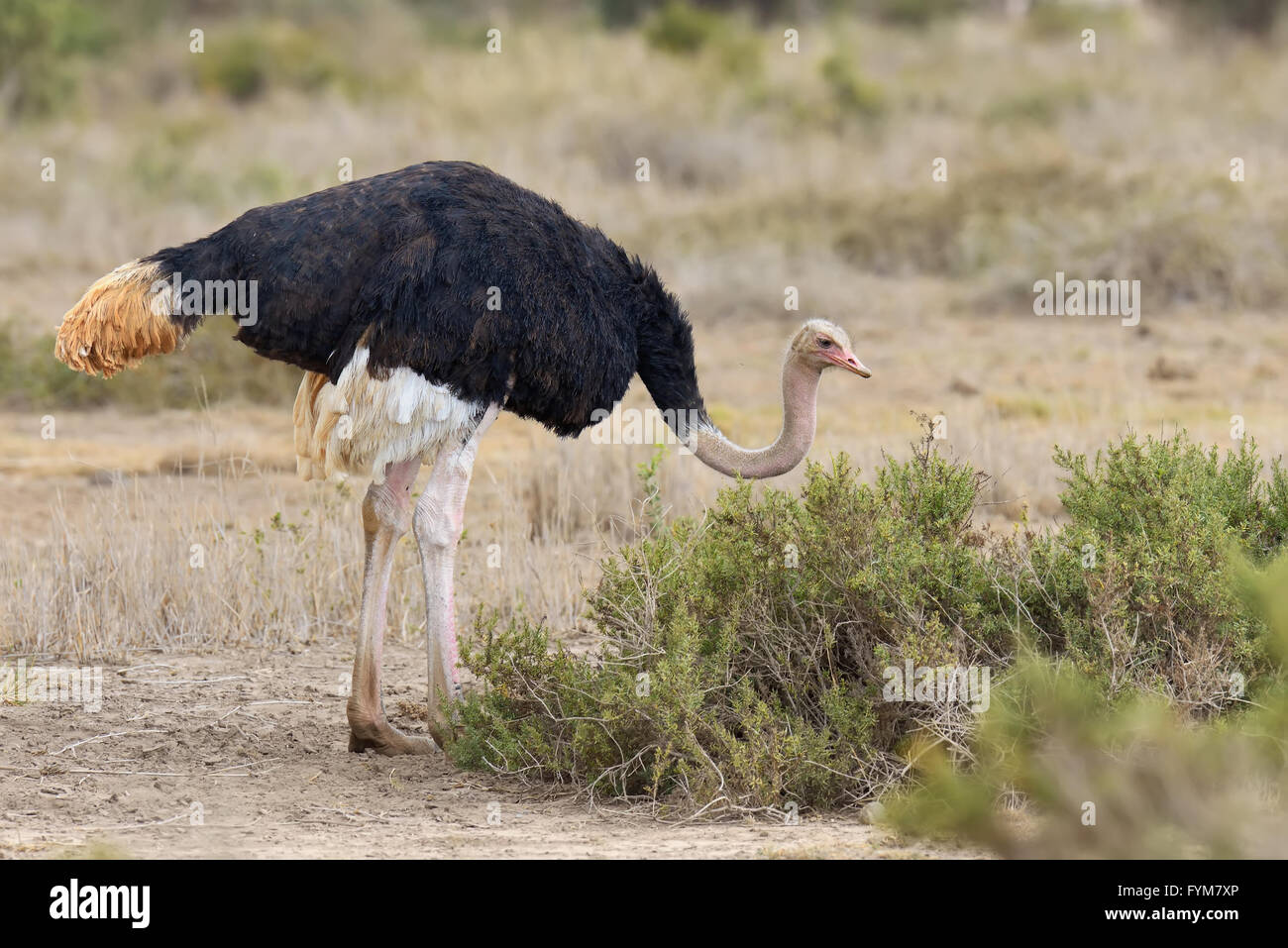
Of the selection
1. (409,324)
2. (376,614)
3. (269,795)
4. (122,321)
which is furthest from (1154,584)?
(122,321)

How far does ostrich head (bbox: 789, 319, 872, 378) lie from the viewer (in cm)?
639

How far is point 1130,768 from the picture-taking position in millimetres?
3953

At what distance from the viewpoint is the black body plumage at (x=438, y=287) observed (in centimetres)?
572

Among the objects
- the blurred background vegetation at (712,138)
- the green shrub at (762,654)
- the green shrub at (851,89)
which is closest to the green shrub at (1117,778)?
the green shrub at (762,654)

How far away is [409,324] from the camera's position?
5703 millimetres

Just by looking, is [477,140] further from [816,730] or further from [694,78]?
[816,730]

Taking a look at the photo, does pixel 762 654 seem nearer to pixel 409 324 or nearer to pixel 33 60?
pixel 409 324

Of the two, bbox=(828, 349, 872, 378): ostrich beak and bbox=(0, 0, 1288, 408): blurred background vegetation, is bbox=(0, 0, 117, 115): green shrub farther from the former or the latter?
bbox=(828, 349, 872, 378): ostrich beak

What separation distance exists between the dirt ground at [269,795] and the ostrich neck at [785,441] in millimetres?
1416

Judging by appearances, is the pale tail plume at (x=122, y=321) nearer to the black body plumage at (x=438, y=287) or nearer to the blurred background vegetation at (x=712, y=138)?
the black body plumage at (x=438, y=287)

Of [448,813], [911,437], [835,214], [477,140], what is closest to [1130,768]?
[448,813]

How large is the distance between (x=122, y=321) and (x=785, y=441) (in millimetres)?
2284

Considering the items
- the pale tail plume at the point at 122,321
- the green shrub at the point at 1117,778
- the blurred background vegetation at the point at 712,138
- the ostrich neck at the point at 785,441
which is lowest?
the green shrub at the point at 1117,778

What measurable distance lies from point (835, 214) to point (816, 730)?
1198 cm
